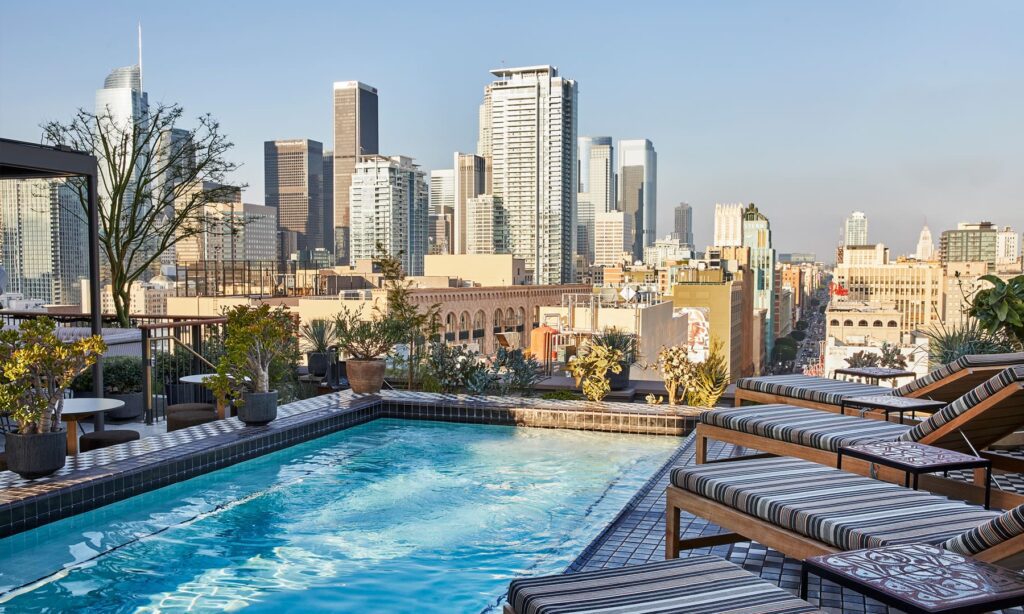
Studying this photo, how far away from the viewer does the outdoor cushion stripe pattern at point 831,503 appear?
6.95ft

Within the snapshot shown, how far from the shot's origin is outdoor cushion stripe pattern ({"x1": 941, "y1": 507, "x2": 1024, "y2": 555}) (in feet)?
5.79

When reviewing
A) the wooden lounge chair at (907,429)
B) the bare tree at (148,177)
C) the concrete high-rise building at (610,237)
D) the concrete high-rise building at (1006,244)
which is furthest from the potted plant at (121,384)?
the concrete high-rise building at (610,237)

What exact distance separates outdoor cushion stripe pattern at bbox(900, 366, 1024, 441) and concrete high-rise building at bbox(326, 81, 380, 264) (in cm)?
16109

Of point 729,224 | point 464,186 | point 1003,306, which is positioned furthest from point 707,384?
point 729,224

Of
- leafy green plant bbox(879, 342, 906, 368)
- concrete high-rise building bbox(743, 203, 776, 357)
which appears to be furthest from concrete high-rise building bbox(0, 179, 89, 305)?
concrete high-rise building bbox(743, 203, 776, 357)

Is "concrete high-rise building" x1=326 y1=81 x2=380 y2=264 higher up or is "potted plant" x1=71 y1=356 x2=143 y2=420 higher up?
"concrete high-rise building" x1=326 y1=81 x2=380 y2=264

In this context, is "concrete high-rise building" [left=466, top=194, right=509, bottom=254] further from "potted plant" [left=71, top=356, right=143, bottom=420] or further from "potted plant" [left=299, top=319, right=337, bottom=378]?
"potted plant" [left=71, top=356, right=143, bottom=420]

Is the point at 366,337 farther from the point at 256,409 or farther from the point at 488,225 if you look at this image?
the point at 488,225

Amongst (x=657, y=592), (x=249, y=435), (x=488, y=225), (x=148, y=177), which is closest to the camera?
(x=657, y=592)

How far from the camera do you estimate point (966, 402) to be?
10.2 feet

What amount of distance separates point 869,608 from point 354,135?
6874 inches

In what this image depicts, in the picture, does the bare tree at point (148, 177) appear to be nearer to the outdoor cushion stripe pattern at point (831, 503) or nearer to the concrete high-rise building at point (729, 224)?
the outdoor cushion stripe pattern at point (831, 503)

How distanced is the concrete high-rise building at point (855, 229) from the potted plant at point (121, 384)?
146 m

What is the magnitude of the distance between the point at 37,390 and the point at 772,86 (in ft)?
90.0
